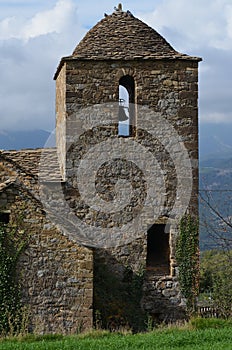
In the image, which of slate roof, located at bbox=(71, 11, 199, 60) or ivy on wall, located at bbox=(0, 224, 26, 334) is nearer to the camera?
ivy on wall, located at bbox=(0, 224, 26, 334)

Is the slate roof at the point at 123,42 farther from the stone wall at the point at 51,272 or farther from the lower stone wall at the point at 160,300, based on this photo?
the lower stone wall at the point at 160,300

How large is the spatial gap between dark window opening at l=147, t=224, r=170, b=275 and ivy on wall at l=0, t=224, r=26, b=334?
11.6 feet

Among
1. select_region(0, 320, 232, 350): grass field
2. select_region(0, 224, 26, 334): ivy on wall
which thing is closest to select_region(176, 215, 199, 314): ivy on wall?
select_region(0, 320, 232, 350): grass field

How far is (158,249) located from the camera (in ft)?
57.5

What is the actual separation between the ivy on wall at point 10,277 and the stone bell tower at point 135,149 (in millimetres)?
2036

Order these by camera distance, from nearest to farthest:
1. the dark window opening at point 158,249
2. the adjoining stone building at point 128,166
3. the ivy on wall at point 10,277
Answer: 1. the ivy on wall at point 10,277
2. the adjoining stone building at point 128,166
3. the dark window opening at point 158,249

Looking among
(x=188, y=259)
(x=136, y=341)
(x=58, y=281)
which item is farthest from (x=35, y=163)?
(x=136, y=341)

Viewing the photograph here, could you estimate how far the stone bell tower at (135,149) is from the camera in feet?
54.1

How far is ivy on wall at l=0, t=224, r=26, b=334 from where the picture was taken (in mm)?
14547

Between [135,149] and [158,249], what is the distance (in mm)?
2645

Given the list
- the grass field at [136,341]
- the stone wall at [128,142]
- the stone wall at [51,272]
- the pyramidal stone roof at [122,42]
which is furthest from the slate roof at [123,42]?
the grass field at [136,341]

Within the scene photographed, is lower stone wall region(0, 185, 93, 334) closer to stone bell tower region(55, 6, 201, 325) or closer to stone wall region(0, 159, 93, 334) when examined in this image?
stone wall region(0, 159, 93, 334)

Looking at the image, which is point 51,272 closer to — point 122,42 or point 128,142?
point 128,142

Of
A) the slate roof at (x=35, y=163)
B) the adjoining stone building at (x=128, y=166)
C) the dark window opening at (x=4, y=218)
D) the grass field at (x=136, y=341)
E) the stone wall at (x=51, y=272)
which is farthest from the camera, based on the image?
the adjoining stone building at (x=128, y=166)
